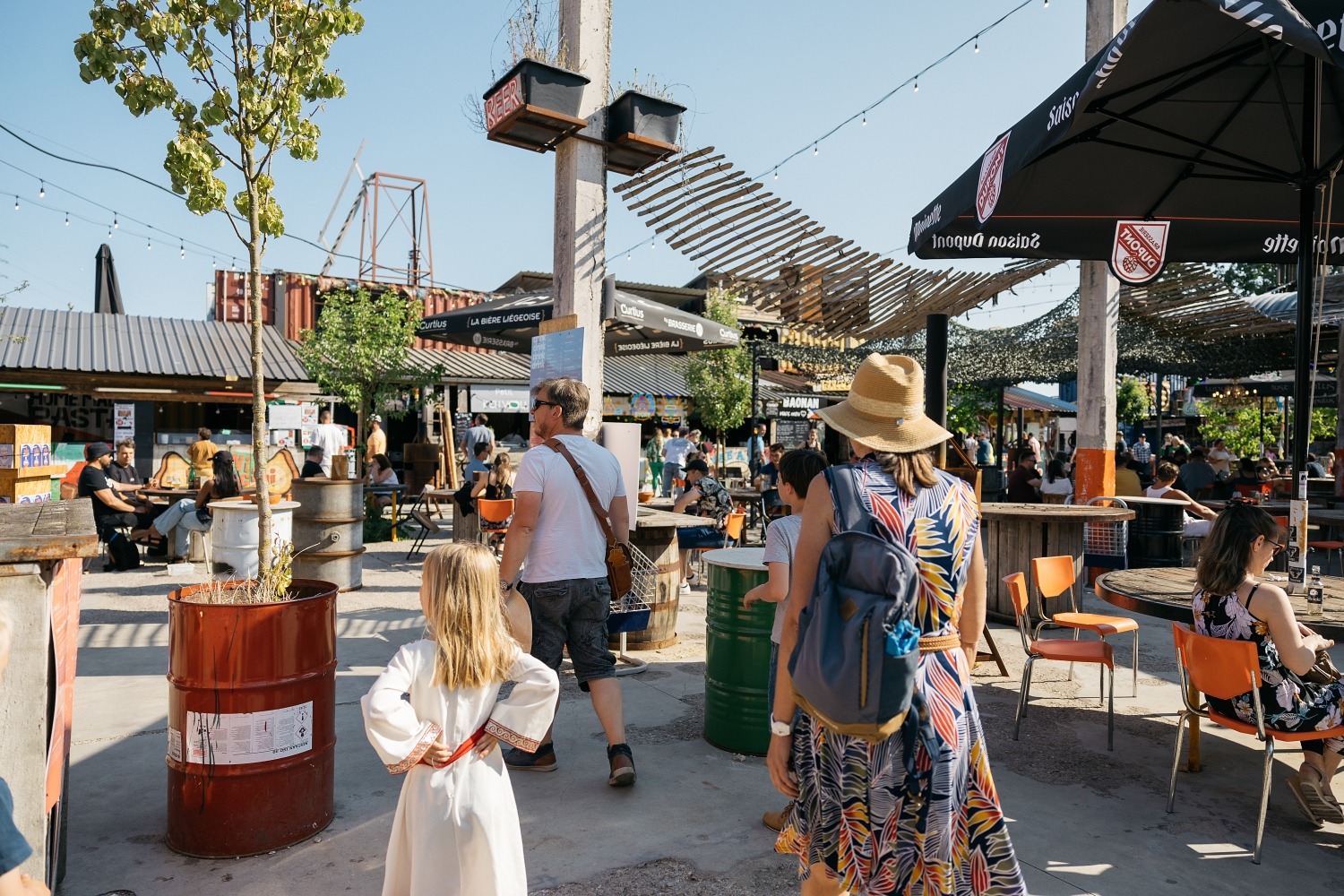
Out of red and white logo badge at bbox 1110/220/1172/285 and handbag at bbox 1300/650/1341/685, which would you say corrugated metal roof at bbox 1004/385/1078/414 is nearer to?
red and white logo badge at bbox 1110/220/1172/285

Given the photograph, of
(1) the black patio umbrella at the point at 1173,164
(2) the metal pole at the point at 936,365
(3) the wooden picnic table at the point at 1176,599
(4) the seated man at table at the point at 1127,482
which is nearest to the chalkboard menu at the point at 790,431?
(4) the seated man at table at the point at 1127,482

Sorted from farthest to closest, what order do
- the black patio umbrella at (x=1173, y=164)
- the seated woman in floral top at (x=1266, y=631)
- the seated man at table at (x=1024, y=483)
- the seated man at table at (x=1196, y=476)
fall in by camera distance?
the seated man at table at (x=1196, y=476), the seated man at table at (x=1024, y=483), the black patio umbrella at (x=1173, y=164), the seated woman in floral top at (x=1266, y=631)

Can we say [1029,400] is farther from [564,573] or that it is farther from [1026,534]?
[564,573]

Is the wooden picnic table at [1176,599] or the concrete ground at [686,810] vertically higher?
the wooden picnic table at [1176,599]

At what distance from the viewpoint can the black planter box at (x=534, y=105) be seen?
5520 mm

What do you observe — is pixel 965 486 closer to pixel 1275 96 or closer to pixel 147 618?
pixel 1275 96

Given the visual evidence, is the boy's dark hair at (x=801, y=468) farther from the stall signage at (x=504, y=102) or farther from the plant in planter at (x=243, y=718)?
the stall signage at (x=504, y=102)

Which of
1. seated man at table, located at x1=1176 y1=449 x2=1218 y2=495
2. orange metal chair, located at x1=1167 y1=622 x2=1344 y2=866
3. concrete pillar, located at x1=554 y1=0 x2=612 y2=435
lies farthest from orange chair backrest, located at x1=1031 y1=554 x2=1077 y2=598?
seated man at table, located at x1=1176 y1=449 x2=1218 y2=495

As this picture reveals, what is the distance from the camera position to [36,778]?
8.70 ft

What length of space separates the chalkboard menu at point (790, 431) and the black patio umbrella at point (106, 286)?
2055cm

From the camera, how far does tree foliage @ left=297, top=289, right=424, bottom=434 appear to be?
17906 millimetres

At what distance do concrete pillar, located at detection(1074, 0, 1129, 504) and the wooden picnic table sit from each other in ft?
16.0

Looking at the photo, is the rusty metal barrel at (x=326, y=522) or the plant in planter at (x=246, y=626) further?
the rusty metal barrel at (x=326, y=522)

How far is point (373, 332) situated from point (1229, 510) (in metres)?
16.7
